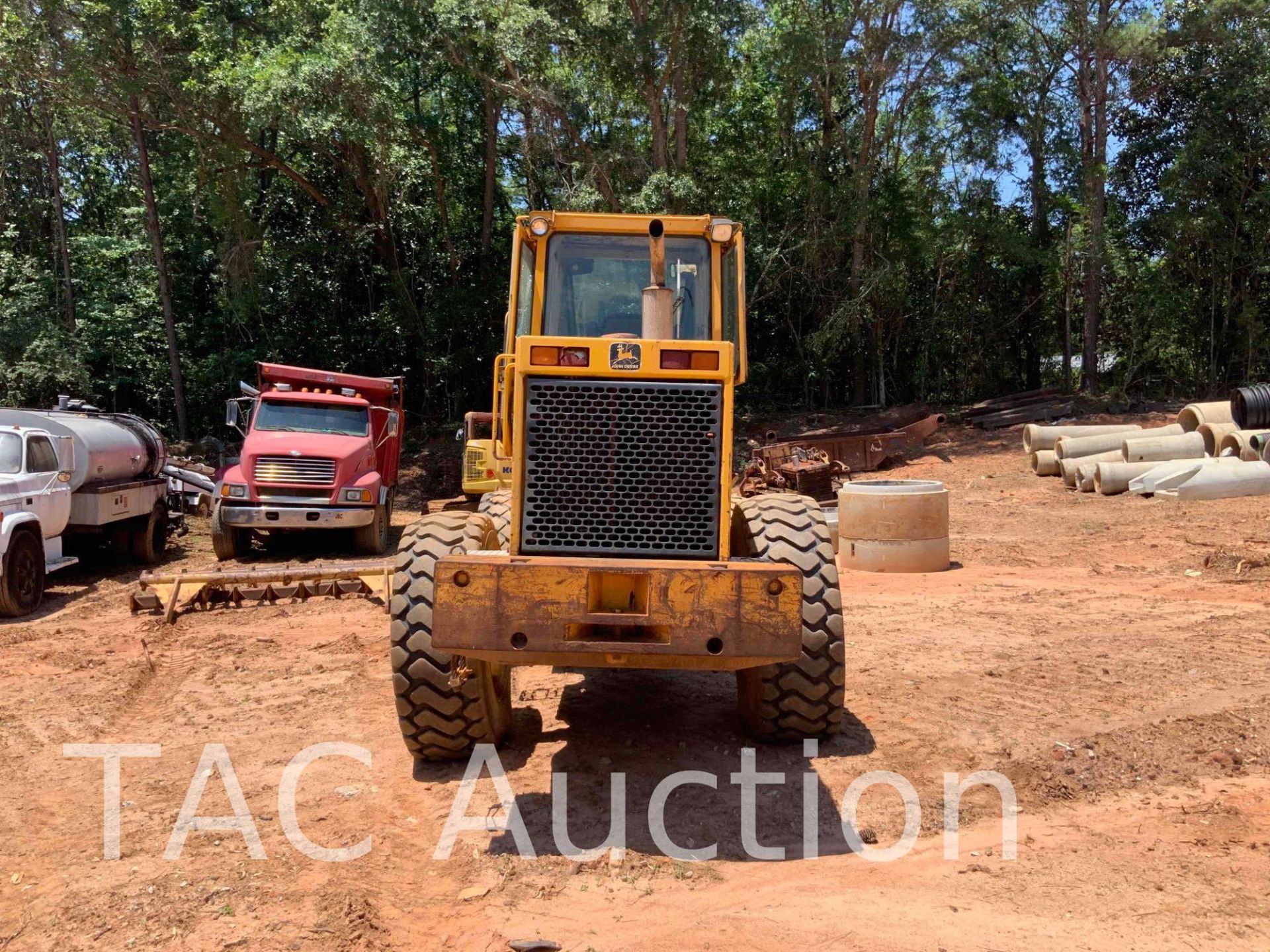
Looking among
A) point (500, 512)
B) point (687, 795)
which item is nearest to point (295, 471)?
point (500, 512)

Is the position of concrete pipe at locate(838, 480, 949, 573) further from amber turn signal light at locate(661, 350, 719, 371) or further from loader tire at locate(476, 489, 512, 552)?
amber turn signal light at locate(661, 350, 719, 371)

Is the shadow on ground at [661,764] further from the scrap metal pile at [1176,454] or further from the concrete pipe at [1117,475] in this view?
the concrete pipe at [1117,475]

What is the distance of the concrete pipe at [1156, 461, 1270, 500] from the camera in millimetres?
15867

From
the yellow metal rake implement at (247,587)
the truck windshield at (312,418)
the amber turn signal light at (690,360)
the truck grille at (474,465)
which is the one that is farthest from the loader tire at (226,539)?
the amber turn signal light at (690,360)

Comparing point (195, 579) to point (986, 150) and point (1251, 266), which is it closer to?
point (986, 150)

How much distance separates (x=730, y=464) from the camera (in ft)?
18.2

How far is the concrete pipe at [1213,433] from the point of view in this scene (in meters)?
18.4

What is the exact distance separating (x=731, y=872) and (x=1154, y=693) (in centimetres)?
393

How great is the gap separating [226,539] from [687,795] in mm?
11309

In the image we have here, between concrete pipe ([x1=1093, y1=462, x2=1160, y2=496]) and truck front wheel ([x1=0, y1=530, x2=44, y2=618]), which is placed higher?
concrete pipe ([x1=1093, y1=462, x2=1160, y2=496])

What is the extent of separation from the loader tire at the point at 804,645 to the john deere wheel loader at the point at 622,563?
1 centimetres

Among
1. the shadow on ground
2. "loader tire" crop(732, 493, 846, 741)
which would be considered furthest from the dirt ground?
"loader tire" crop(732, 493, 846, 741)

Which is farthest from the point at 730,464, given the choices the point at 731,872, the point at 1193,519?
the point at 1193,519

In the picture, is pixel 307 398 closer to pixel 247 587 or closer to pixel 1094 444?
pixel 247 587
